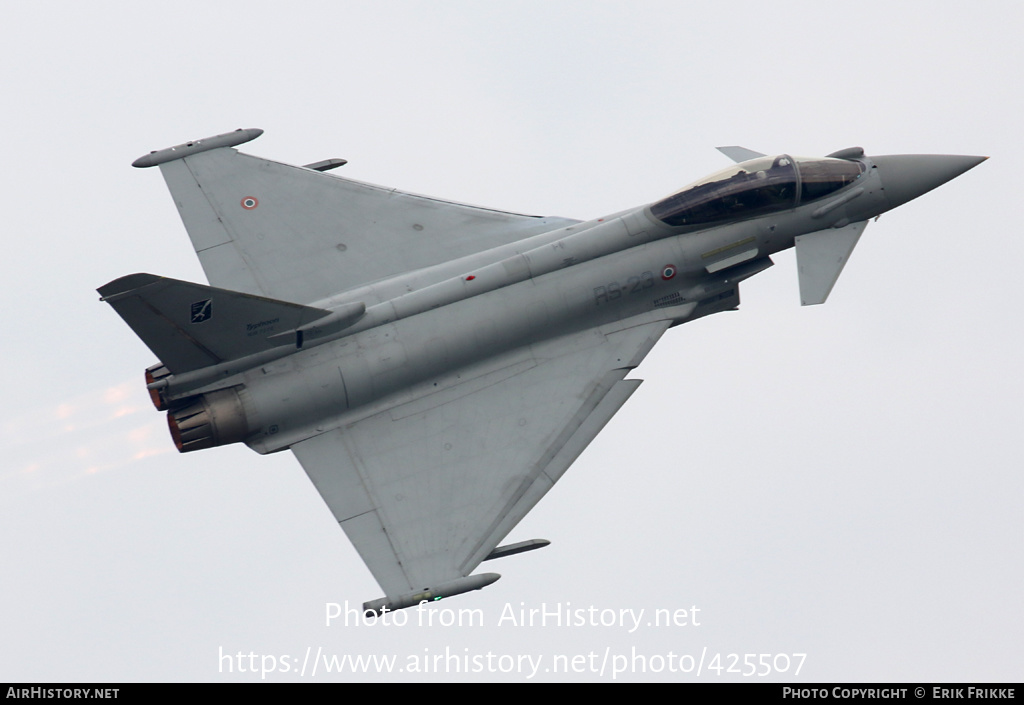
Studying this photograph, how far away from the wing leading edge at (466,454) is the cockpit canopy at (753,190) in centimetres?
232

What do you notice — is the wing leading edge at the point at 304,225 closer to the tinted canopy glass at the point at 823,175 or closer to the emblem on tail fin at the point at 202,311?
the emblem on tail fin at the point at 202,311

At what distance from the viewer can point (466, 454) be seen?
24.1 meters

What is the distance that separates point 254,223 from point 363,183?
221 cm

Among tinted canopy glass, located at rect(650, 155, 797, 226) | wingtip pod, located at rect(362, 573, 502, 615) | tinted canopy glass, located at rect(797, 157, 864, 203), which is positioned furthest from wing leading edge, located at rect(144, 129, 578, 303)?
wingtip pod, located at rect(362, 573, 502, 615)

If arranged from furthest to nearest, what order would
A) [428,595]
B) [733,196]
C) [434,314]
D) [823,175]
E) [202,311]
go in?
[823,175], [733,196], [434,314], [202,311], [428,595]

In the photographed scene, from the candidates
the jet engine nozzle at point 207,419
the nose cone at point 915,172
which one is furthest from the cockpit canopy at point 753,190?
the jet engine nozzle at point 207,419

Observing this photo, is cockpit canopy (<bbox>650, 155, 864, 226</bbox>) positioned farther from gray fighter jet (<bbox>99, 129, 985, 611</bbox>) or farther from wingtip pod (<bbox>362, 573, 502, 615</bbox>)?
wingtip pod (<bbox>362, 573, 502, 615</bbox>)

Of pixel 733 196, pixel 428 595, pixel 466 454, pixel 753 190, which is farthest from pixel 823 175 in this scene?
pixel 428 595

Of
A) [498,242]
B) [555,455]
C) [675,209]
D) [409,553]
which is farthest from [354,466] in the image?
[675,209]

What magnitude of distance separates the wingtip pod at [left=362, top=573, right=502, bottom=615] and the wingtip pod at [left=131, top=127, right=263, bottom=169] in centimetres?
976

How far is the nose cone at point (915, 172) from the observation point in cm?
2617

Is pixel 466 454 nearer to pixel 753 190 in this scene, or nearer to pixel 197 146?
pixel 753 190

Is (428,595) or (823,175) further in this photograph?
(823,175)

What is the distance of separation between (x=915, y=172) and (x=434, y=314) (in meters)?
9.37
